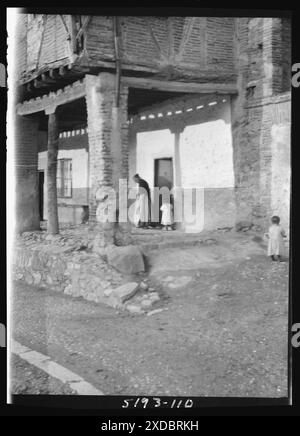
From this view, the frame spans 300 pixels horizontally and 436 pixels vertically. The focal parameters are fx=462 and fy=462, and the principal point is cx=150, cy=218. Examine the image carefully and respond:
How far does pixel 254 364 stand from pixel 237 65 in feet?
17.8

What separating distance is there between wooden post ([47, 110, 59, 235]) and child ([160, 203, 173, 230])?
1.88m

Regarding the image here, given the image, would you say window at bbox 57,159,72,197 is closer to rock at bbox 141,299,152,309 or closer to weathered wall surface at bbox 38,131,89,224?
weathered wall surface at bbox 38,131,89,224

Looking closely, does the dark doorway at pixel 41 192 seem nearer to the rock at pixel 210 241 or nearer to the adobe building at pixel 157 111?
the adobe building at pixel 157 111

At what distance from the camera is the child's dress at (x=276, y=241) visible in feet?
19.5

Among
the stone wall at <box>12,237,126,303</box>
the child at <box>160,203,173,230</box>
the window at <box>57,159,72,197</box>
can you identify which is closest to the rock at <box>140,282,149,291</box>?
the stone wall at <box>12,237,126,303</box>

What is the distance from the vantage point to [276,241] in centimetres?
607

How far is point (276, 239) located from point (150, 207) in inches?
80.8

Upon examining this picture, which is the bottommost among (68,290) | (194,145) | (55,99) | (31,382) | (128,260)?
(31,382)

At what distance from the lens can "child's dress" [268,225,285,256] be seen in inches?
234

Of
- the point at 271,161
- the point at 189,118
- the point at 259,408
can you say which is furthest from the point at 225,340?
the point at 189,118

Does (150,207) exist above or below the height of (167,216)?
above

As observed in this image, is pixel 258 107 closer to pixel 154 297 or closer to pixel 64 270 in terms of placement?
pixel 154 297

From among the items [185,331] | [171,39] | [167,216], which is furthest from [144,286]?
[171,39]

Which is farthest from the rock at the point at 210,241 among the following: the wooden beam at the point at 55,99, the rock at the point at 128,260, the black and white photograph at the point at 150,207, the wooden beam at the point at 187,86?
the wooden beam at the point at 55,99
